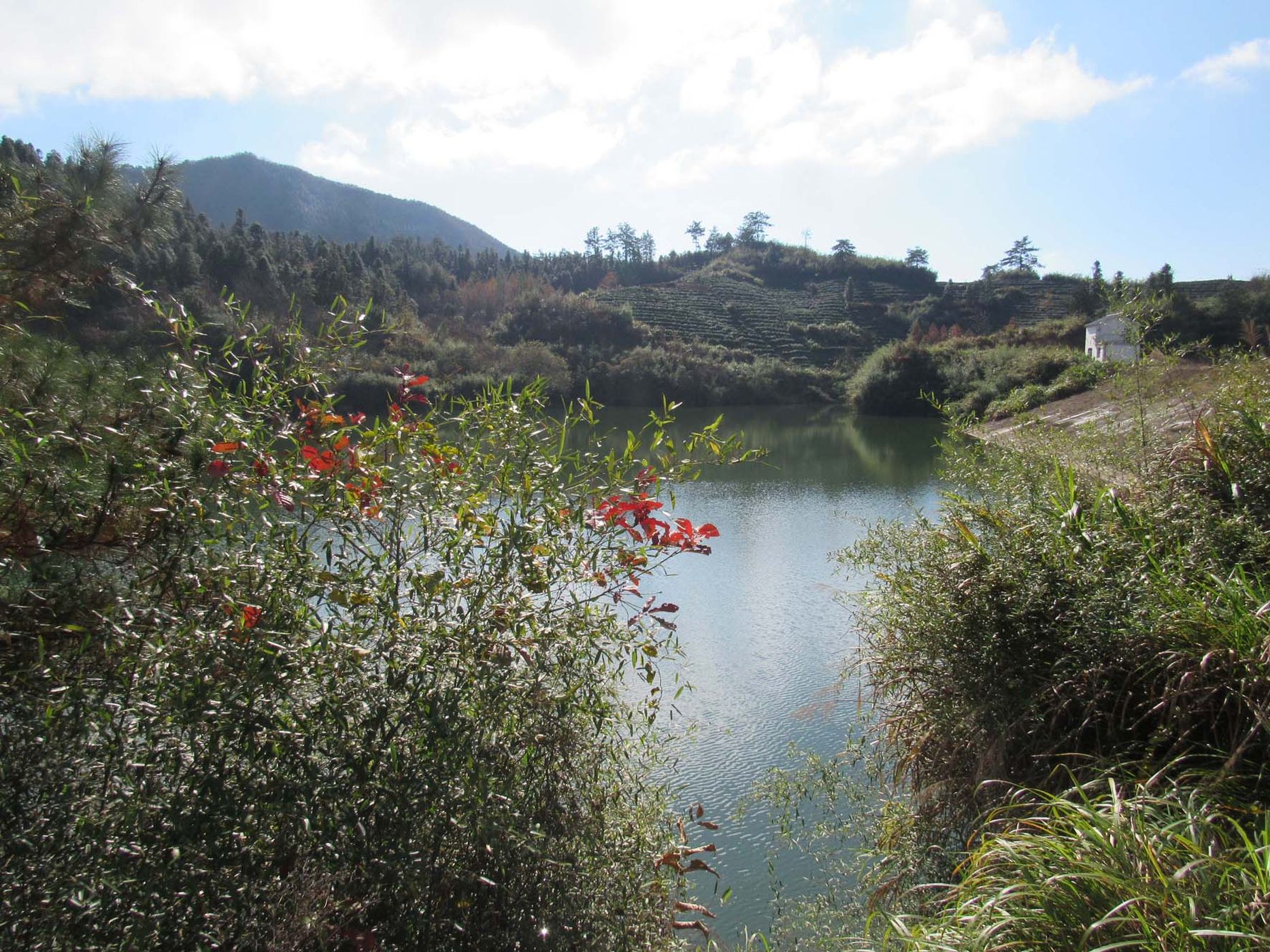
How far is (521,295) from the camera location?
48.7 meters

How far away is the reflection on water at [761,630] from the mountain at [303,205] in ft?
327

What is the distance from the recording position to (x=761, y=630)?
8.47m

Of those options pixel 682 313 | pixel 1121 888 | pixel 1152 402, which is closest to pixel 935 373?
pixel 682 313

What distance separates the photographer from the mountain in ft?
370

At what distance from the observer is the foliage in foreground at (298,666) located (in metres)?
1.85

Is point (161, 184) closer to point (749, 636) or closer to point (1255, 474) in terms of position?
point (1255, 474)

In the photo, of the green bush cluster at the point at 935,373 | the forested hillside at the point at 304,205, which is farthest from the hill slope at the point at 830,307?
the forested hillside at the point at 304,205

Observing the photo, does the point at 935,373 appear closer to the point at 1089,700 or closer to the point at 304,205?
the point at 1089,700

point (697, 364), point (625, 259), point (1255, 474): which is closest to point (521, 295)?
point (697, 364)

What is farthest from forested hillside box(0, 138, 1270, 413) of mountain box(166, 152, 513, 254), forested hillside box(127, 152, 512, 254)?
forested hillside box(127, 152, 512, 254)

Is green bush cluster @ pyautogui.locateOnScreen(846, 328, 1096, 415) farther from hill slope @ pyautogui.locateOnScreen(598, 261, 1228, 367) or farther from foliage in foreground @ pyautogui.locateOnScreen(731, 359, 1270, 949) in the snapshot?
foliage in foreground @ pyautogui.locateOnScreen(731, 359, 1270, 949)

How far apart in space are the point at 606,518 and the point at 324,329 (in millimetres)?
1091

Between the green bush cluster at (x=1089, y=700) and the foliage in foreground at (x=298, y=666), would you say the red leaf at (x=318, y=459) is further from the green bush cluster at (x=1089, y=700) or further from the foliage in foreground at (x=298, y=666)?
the green bush cluster at (x=1089, y=700)

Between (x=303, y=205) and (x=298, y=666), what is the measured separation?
130 metres
